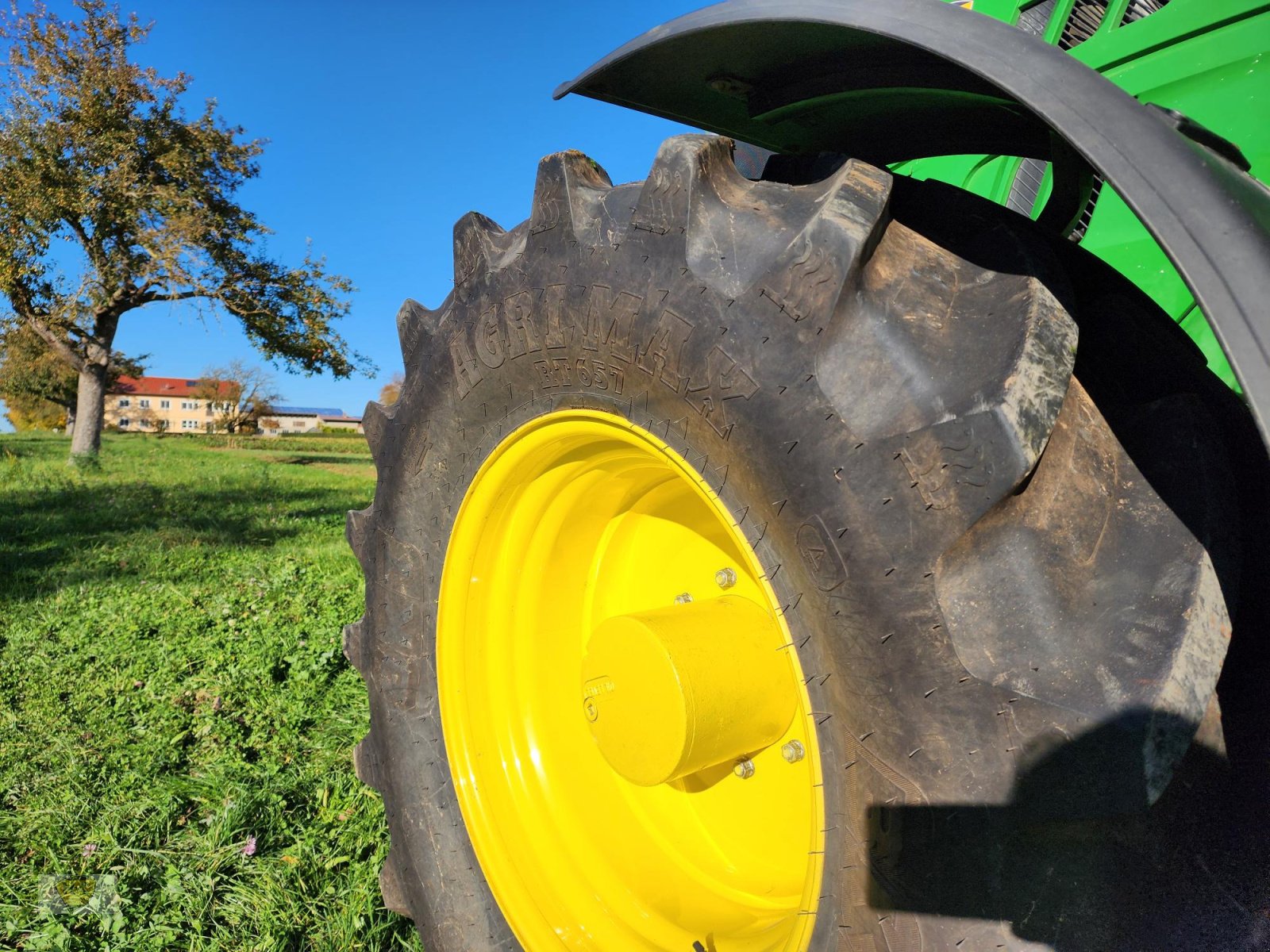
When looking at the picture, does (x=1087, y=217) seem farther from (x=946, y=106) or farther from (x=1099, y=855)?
(x=1099, y=855)

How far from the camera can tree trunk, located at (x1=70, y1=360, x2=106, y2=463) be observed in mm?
19391

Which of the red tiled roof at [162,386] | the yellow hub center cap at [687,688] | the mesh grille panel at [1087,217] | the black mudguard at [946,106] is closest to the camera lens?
the black mudguard at [946,106]

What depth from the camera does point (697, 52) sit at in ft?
4.21

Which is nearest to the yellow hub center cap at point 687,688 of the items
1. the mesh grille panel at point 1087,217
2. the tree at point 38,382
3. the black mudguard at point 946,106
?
the black mudguard at point 946,106

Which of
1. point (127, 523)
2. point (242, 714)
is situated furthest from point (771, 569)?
point (127, 523)

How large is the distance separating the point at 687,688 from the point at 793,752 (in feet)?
0.79

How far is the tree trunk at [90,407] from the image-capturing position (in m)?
19.4

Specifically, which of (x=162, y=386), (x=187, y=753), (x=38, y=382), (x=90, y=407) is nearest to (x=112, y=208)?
(x=90, y=407)

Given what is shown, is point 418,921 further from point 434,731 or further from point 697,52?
point 697,52

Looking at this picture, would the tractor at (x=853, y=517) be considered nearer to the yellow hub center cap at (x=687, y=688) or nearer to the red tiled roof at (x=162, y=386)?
the yellow hub center cap at (x=687, y=688)

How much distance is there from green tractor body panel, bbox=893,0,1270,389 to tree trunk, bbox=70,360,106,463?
21428 mm

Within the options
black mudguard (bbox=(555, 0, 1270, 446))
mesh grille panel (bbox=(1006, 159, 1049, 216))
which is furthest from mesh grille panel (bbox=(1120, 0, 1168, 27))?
black mudguard (bbox=(555, 0, 1270, 446))

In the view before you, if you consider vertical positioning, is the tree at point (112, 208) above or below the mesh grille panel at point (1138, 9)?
above

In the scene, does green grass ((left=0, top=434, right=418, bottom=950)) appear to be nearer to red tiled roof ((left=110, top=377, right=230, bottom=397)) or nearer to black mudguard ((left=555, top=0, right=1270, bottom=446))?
black mudguard ((left=555, top=0, right=1270, bottom=446))
